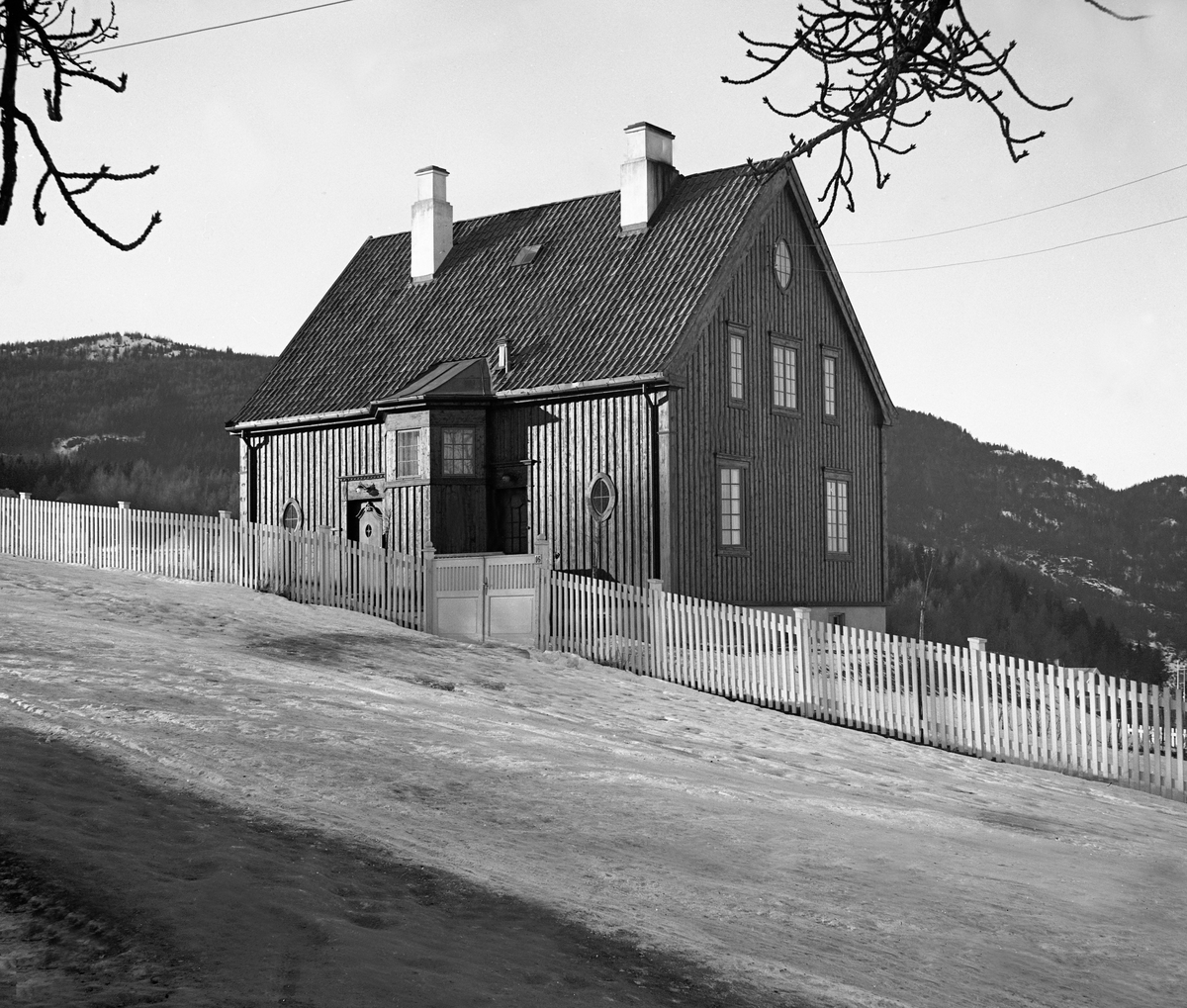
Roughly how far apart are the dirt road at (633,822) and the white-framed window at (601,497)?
7.65m

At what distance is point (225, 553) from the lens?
28.3 m

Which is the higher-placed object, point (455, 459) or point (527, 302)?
point (527, 302)

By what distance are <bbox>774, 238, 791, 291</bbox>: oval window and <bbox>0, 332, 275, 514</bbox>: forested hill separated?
89.1 m

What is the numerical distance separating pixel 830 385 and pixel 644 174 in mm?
6494

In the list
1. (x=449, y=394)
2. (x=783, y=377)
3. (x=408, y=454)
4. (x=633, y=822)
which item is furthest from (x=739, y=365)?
(x=633, y=822)

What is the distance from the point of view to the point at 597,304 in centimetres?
2952

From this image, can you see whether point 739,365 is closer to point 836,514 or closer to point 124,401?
point 836,514

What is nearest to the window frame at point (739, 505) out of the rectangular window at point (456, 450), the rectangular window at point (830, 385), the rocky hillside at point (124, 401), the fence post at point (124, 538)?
the rectangular window at point (830, 385)

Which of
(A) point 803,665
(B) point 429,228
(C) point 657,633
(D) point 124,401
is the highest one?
(D) point 124,401

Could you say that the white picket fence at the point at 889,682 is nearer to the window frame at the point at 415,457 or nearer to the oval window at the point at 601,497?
the oval window at the point at 601,497

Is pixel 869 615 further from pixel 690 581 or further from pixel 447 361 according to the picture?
pixel 447 361

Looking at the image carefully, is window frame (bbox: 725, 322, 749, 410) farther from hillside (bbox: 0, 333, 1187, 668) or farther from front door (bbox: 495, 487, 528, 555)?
hillside (bbox: 0, 333, 1187, 668)

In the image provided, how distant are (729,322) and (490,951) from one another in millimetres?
22571

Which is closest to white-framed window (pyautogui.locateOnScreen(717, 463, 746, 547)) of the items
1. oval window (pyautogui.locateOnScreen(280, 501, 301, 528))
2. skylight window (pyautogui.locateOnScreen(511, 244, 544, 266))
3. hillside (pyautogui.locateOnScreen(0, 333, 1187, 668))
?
skylight window (pyautogui.locateOnScreen(511, 244, 544, 266))
